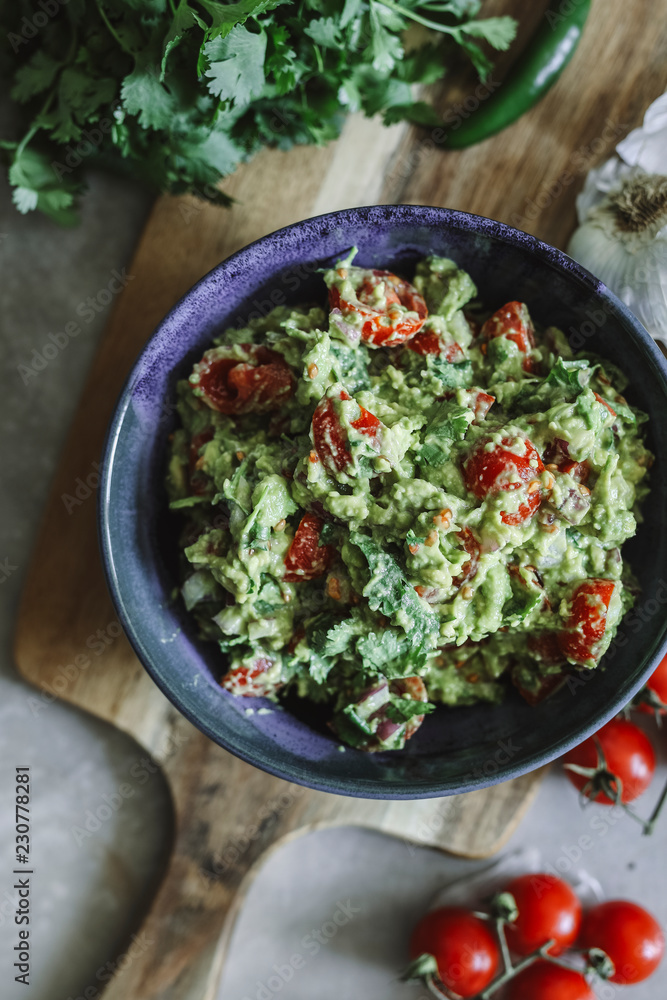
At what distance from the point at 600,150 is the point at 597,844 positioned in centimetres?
224

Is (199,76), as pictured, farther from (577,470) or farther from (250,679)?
(250,679)

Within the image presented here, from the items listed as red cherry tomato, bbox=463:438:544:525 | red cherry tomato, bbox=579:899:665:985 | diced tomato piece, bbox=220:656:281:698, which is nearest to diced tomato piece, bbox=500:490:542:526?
red cherry tomato, bbox=463:438:544:525

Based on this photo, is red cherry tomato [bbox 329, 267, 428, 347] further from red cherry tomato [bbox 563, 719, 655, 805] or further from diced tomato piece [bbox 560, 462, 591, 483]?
red cherry tomato [bbox 563, 719, 655, 805]

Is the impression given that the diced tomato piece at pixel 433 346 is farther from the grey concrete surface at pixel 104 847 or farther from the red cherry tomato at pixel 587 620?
the grey concrete surface at pixel 104 847

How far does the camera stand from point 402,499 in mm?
1675

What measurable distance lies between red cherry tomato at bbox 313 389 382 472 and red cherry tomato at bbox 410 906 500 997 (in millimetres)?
1713

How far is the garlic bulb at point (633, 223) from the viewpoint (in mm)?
2186

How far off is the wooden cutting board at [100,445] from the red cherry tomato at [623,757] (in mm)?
203

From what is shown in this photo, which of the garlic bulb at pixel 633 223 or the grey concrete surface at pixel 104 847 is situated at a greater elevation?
the garlic bulb at pixel 633 223

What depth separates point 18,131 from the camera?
2580 mm

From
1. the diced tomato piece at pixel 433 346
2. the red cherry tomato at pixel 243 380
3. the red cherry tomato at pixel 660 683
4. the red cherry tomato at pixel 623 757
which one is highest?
the diced tomato piece at pixel 433 346

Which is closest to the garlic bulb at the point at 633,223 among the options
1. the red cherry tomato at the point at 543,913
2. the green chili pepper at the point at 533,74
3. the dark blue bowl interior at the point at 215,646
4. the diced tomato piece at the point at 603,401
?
the green chili pepper at the point at 533,74

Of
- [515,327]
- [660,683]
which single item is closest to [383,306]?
[515,327]

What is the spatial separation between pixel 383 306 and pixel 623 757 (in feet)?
5.34
